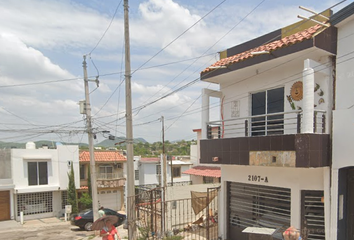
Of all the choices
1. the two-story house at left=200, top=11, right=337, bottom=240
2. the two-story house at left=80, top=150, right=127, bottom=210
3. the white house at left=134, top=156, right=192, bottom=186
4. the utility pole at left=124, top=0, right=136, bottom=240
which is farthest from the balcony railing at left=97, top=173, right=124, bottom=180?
the two-story house at left=200, top=11, right=337, bottom=240

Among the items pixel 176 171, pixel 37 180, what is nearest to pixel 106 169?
pixel 37 180

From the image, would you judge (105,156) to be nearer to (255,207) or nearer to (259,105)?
(255,207)

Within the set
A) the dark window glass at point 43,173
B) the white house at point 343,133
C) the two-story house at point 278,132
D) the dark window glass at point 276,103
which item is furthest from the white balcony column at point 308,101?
the dark window glass at point 43,173

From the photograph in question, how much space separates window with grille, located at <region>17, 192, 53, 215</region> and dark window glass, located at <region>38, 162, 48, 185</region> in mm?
1035

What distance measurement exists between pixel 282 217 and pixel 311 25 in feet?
18.8

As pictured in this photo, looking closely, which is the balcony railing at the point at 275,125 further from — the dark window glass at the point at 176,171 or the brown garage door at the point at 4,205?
the dark window glass at the point at 176,171

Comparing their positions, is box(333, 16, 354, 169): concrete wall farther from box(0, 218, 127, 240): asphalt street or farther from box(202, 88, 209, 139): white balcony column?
box(0, 218, 127, 240): asphalt street

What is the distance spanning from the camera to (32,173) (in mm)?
20797

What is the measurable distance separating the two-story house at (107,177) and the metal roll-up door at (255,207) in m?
17.0

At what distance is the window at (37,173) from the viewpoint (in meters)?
20.7

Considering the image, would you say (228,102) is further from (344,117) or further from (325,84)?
(344,117)

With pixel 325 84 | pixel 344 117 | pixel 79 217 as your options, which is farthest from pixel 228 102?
pixel 79 217

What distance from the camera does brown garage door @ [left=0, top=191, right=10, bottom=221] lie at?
20.1 meters

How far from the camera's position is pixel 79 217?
16.3 meters
